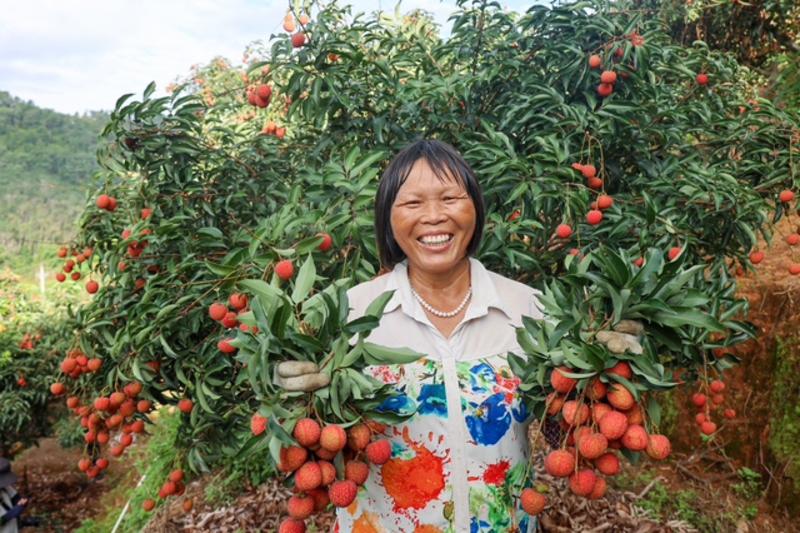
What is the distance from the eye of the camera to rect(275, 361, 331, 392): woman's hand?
40.7 inches

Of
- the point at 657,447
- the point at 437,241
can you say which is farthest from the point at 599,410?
the point at 437,241

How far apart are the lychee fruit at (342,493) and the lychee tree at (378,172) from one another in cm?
73

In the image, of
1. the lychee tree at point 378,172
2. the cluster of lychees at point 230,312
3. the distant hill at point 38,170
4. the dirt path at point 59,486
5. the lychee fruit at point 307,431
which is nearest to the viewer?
the lychee fruit at point 307,431

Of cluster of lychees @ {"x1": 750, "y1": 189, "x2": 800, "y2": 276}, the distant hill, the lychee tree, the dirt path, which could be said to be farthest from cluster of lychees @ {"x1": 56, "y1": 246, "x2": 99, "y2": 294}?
the distant hill

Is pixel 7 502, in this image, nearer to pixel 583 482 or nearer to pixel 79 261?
pixel 79 261

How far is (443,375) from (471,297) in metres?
0.23

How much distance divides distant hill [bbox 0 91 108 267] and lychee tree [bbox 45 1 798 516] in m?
20.3

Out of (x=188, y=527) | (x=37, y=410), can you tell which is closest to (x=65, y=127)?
(x=37, y=410)

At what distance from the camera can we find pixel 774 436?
3338 millimetres

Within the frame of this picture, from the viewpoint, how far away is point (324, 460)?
111cm

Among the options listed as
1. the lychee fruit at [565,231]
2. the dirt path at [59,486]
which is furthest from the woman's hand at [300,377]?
the dirt path at [59,486]

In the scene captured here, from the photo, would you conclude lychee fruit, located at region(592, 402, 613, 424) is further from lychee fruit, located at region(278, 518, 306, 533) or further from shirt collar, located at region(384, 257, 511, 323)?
lychee fruit, located at region(278, 518, 306, 533)

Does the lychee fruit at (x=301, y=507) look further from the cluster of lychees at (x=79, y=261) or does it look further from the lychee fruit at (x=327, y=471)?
the cluster of lychees at (x=79, y=261)

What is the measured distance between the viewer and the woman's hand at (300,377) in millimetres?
1033
